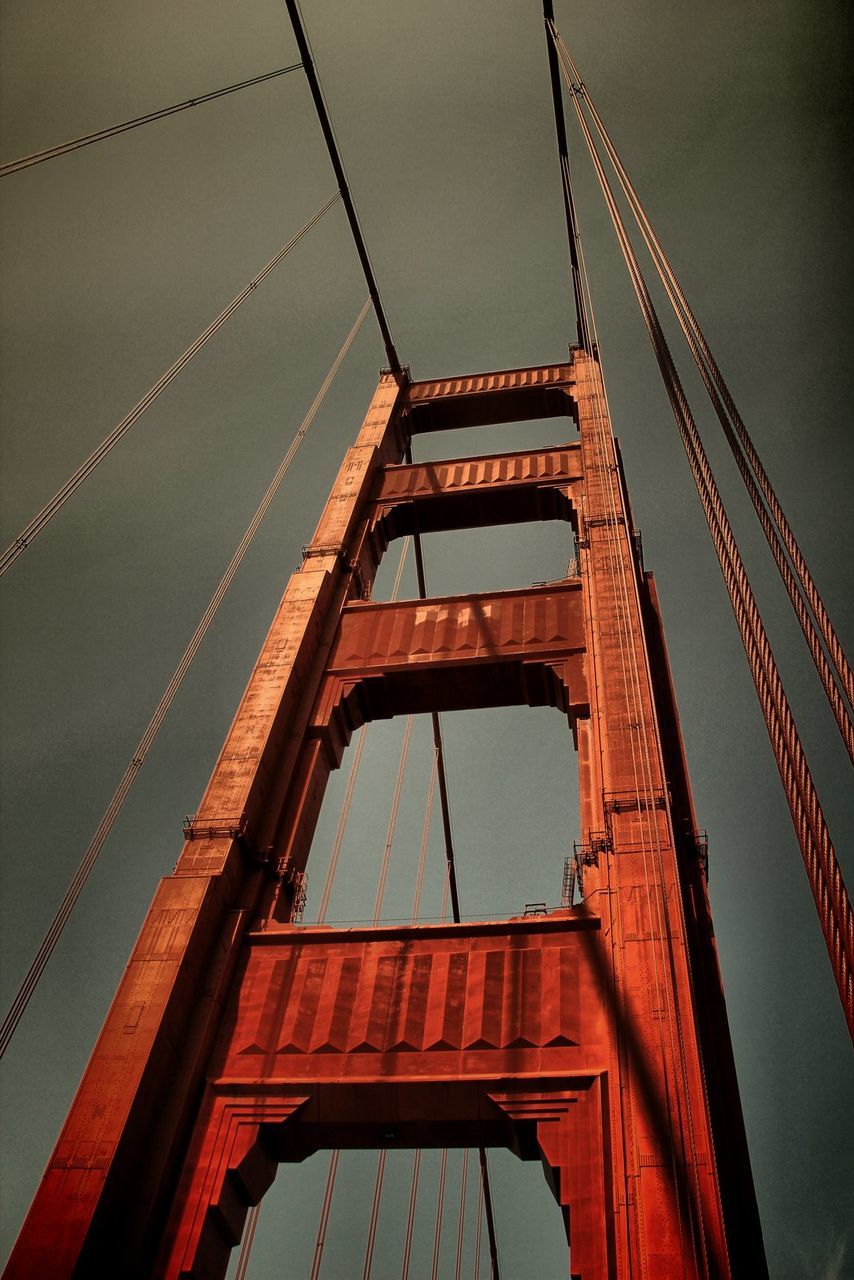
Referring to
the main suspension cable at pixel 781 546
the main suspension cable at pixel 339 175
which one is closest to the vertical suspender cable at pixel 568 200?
the main suspension cable at pixel 339 175

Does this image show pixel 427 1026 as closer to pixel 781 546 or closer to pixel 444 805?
pixel 781 546

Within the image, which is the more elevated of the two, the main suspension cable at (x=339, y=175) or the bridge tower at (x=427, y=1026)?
the main suspension cable at (x=339, y=175)

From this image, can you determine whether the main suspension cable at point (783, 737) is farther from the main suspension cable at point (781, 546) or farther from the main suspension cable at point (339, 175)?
the main suspension cable at point (339, 175)

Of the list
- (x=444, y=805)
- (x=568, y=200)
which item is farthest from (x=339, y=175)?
(x=444, y=805)

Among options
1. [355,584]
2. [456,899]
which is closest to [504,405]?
[355,584]

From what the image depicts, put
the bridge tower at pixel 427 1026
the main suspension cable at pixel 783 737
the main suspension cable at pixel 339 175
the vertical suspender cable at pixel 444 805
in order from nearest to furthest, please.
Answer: the main suspension cable at pixel 783 737, the bridge tower at pixel 427 1026, the main suspension cable at pixel 339 175, the vertical suspender cable at pixel 444 805

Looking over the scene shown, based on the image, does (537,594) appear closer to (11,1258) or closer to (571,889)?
(571,889)

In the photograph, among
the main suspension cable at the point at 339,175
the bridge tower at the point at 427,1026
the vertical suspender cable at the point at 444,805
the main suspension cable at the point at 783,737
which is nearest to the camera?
the main suspension cable at the point at 783,737
